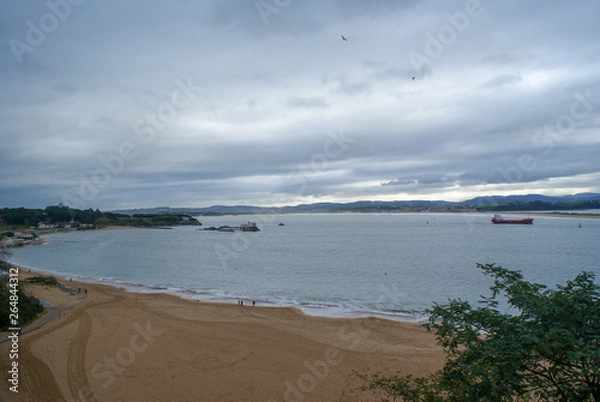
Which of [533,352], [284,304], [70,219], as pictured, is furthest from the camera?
[70,219]

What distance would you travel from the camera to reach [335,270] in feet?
157

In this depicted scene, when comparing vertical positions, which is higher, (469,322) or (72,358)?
(469,322)

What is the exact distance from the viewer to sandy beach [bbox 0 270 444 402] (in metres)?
14.5

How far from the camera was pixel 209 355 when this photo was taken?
18.3m

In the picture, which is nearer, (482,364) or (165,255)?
(482,364)

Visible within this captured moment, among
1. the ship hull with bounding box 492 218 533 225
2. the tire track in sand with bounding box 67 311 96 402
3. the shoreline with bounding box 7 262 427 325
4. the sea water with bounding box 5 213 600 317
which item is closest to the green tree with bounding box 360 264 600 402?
the tire track in sand with bounding box 67 311 96 402

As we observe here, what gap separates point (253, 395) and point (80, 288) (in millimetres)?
29339

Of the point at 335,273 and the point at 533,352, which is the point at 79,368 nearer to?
the point at 533,352

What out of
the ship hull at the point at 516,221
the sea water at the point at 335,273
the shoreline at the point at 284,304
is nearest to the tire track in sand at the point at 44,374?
the shoreline at the point at 284,304

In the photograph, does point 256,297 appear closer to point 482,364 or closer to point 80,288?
point 80,288

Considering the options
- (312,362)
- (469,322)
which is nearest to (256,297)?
(312,362)

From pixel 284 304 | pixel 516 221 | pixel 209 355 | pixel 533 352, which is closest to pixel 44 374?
pixel 209 355

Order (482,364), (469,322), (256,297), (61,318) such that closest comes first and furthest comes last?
(482,364) < (469,322) < (61,318) < (256,297)

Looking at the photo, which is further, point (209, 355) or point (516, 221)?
point (516, 221)
